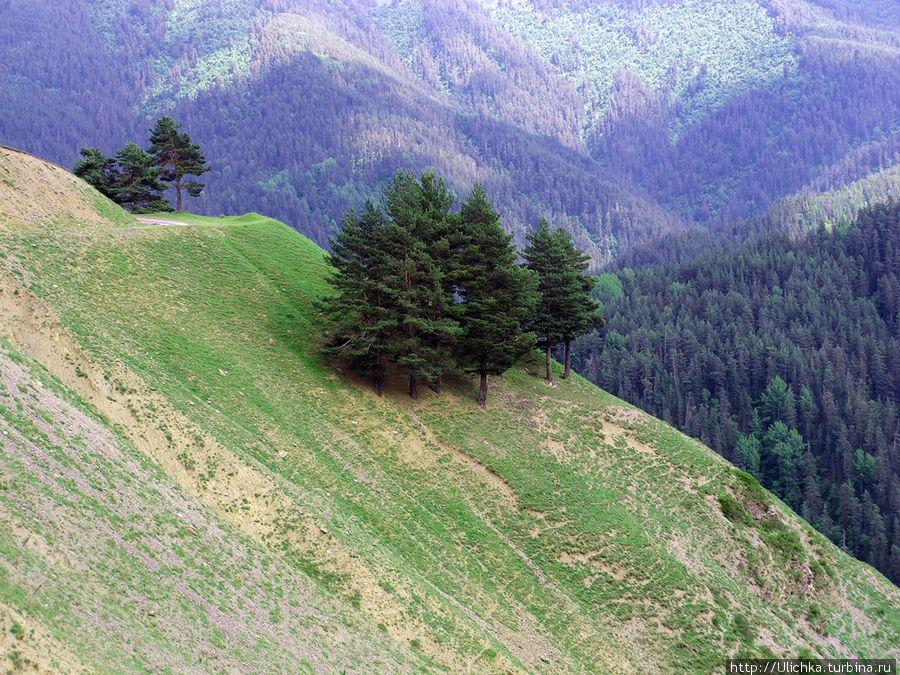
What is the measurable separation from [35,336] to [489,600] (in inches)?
984

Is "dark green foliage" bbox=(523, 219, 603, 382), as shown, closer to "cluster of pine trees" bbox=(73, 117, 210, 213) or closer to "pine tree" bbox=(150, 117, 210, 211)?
"pine tree" bbox=(150, 117, 210, 211)

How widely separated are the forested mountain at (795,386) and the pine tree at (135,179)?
97.7 metres

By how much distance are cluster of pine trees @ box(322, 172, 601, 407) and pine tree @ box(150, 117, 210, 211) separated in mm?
28149

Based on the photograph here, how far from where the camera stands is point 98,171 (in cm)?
7094

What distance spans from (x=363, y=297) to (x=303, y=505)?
18.8m

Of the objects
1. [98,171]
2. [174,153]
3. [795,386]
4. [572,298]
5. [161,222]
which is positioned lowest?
Answer: [161,222]

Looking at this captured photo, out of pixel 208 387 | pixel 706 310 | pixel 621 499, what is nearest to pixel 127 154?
pixel 208 387

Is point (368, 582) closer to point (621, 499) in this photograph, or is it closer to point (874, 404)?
point (621, 499)

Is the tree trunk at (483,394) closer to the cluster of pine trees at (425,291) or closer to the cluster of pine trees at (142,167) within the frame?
the cluster of pine trees at (425,291)

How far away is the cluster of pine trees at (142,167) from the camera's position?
7088cm

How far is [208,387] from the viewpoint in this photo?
137 ft

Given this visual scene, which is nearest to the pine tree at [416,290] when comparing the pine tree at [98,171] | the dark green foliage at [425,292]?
the dark green foliage at [425,292]

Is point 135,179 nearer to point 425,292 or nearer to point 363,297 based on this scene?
point 363,297

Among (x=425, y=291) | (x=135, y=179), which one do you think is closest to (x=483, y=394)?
(x=425, y=291)
